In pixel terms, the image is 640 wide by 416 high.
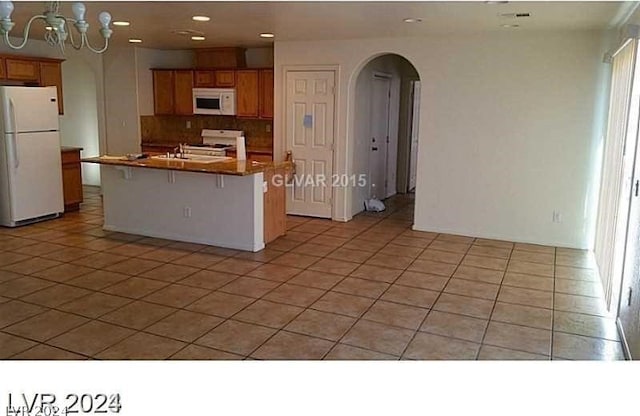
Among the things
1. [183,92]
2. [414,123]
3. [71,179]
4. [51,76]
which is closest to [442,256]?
[414,123]

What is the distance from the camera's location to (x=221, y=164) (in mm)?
5887

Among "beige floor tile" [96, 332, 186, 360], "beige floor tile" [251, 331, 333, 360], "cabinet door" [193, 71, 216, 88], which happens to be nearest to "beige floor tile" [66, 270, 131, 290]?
"beige floor tile" [96, 332, 186, 360]

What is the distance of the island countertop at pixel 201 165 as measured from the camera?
18.0 feet

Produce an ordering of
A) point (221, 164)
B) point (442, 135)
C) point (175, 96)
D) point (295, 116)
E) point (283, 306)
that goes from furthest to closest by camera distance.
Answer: point (175, 96), point (295, 116), point (442, 135), point (221, 164), point (283, 306)

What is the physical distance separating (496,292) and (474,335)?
986mm

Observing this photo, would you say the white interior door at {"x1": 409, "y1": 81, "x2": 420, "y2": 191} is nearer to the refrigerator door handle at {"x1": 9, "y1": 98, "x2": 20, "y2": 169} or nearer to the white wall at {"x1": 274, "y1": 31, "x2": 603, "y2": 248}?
the white wall at {"x1": 274, "y1": 31, "x2": 603, "y2": 248}

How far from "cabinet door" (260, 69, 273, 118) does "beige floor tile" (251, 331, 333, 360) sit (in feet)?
15.5

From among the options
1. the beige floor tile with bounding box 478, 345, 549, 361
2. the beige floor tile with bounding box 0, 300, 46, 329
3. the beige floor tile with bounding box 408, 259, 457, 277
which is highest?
the beige floor tile with bounding box 408, 259, 457, 277

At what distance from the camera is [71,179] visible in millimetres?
7637

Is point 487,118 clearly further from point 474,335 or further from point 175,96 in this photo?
point 175,96

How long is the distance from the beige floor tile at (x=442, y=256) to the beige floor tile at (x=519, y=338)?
5.14ft

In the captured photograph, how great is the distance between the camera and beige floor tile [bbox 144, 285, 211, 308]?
14.1 ft
